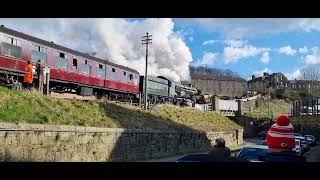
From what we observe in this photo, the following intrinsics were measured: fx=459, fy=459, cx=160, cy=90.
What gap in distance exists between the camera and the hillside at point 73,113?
1591 cm

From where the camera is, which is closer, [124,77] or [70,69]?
[70,69]

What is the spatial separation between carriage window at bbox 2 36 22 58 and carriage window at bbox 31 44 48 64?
3.08ft

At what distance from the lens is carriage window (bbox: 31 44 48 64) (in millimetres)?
22297

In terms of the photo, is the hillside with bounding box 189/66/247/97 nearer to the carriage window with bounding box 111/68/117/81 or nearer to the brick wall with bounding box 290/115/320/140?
the brick wall with bounding box 290/115/320/140

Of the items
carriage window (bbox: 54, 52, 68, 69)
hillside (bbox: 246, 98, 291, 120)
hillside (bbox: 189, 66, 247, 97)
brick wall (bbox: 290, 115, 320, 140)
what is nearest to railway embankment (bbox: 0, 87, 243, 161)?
carriage window (bbox: 54, 52, 68, 69)

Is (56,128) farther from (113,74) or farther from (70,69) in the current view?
(113,74)

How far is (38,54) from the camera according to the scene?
22.6m

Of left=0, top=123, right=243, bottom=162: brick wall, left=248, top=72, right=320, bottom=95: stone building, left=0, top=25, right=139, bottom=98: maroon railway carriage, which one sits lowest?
left=0, top=123, right=243, bottom=162: brick wall

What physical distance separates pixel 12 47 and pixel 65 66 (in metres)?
4.33

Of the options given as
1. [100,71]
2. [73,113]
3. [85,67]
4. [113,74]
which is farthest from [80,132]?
[113,74]

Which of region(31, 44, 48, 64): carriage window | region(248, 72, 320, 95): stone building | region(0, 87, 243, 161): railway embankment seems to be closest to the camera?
region(0, 87, 243, 161): railway embankment
